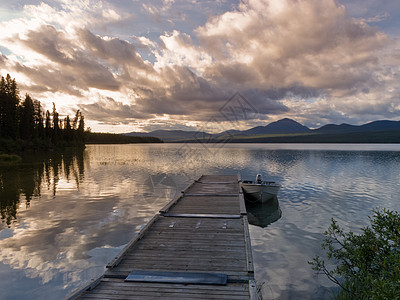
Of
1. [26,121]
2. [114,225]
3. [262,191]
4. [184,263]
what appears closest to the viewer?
[184,263]

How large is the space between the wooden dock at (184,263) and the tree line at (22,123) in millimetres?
72366

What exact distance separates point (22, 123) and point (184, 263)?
325ft

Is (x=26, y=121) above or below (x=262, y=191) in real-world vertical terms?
above

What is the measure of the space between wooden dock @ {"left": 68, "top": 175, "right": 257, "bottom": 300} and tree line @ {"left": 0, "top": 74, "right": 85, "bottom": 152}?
7237 centimetres

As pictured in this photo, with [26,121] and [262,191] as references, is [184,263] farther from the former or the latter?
[26,121]

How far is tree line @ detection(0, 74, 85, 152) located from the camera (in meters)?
72.7

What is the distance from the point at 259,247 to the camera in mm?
12938

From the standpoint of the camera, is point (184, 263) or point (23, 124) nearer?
point (184, 263)

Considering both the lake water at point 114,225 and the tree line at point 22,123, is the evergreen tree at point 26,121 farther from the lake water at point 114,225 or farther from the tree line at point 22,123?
the lake water at point 114,225

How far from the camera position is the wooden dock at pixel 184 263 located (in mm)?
6609

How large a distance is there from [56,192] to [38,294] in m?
19.7

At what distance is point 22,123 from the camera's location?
84.8 metres

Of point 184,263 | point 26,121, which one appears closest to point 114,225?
point 184,263

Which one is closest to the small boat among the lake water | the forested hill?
the lake water
